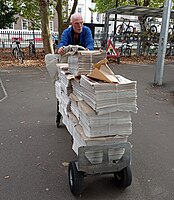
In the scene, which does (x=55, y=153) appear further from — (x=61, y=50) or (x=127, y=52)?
(x=127, y=52)

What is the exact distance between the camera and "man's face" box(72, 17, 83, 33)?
3338mm

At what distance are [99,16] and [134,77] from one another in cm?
3458

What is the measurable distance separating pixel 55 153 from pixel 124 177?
124cm

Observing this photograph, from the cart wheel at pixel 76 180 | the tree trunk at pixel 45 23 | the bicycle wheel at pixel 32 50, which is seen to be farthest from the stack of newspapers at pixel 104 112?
the bicycle wheel at pixel 32 50

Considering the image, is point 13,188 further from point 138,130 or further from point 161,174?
point 138,130

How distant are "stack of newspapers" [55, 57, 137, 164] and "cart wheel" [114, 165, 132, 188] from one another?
8.7 inches

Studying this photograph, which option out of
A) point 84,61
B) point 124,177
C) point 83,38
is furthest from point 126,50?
point 124,177

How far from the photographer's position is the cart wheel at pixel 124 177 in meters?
2.67

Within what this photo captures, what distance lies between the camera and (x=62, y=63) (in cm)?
364

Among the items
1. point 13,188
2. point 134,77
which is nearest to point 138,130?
point 13,188

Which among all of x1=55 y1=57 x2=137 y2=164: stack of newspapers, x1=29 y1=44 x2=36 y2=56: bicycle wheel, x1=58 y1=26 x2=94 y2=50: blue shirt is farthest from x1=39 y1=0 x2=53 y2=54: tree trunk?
x1=55 y1=57 x2=137 y2=164: stack of newspapers

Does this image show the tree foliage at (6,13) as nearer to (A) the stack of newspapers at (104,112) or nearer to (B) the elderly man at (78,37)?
(B) the elderly man at (78,37)

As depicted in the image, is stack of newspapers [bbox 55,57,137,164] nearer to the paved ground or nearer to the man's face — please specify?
the paved ground

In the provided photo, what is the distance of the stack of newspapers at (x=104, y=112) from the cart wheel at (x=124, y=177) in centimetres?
22
